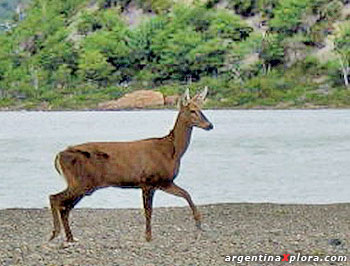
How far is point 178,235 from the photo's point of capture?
436 inches

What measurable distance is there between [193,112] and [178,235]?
1.82 m

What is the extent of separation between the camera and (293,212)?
14.5 meters

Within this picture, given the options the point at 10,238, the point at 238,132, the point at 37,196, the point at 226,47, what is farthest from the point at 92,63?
the point at 10,238

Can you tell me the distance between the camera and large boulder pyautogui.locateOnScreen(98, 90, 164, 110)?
237 feet

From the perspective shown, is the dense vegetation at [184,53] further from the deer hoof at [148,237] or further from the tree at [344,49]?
the deer hoof at [148,237]

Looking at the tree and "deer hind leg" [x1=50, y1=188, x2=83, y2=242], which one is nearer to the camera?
"deer hind leg" [x1=50, y1=188, x2=83, y2=242]

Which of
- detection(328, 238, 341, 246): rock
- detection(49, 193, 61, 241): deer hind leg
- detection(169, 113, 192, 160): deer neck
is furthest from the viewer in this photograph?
detection(328, 238, 341, 246): rock

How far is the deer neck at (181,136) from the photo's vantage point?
9.89m

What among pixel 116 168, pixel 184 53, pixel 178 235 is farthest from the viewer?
pixel 184 53

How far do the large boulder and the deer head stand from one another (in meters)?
61.9

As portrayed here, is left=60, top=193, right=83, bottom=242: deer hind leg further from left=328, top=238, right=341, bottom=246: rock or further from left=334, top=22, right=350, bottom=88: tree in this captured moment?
left=334, top=22, right=350, bottom=88: tree

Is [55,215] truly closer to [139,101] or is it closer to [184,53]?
[139,101]

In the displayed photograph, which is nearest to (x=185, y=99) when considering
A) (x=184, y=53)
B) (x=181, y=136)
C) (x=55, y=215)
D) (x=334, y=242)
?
Result: (x=181, y=136)

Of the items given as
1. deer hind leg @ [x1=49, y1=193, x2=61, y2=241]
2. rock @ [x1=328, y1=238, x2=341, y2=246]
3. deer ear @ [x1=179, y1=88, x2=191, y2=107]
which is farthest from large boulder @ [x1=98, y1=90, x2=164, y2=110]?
deer ear @ [x1=179, y1=88, x2=191, y2=107]
